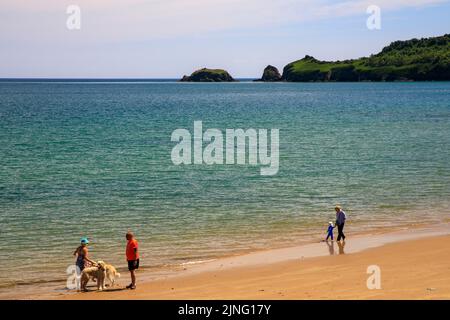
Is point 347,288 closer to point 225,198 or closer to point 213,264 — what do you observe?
point 213,264

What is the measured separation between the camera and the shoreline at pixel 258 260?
19.7m

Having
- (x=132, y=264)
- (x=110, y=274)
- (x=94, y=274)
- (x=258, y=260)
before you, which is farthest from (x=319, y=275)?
(x=94, y=274)

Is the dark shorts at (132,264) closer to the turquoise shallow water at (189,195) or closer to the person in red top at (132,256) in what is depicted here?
the person in red top at (132,256)

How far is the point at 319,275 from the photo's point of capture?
20.5m

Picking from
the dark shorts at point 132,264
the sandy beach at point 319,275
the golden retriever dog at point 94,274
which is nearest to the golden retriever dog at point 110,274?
the golden retriever dog at point 94,274

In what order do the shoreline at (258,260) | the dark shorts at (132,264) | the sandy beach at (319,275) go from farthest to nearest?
the dark shorts at (132,264) → the shoreline at (258,260) → the sandy beach at (319,275)

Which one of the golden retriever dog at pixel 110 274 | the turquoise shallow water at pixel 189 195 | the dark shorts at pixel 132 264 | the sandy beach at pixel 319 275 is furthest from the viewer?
the turquoise shallow water at pixel 189 195

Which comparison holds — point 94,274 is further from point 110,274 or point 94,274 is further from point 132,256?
point 132,256

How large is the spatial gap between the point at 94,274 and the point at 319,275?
751 cm

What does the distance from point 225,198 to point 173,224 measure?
23.2ft

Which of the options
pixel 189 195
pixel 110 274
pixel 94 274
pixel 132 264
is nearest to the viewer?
pixel 132 264

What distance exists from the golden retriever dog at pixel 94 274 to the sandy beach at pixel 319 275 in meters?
0.48

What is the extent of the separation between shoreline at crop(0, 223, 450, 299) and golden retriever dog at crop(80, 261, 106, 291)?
1.32ft
